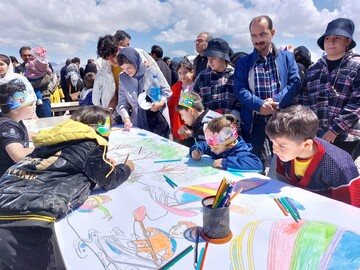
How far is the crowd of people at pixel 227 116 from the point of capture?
1.20 metres

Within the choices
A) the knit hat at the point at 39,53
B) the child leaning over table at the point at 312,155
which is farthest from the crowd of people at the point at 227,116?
the knit hat at the point at 39,53

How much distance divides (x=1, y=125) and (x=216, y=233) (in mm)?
1309

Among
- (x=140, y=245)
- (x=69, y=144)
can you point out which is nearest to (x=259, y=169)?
(x=140, y=245)

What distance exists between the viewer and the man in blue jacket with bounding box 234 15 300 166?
191 centimetres

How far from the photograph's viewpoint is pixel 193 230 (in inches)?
37.5

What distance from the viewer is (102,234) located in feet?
3.13

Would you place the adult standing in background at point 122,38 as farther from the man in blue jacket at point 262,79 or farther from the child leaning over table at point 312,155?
the child leaning over table at point 312,155

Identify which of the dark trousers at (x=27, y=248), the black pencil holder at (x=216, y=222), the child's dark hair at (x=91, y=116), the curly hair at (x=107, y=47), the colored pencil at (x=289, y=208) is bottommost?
the dark trousers at (x=27, y=248)

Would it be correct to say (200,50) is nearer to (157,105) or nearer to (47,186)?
(157,105)

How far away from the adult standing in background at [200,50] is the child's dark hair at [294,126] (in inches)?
75.0

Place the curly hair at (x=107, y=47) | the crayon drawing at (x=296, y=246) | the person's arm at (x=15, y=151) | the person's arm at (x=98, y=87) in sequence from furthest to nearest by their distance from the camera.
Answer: the person's arm at (x=98, y=87), the curly hair at (x=107, y=47), the person's arm at (x=15, y=151), the crayon drawing at (x=296, y=246)

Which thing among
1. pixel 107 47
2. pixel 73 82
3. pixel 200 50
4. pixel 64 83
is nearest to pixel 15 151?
pixel 107 47

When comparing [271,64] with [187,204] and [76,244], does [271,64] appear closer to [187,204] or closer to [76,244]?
[187,204]

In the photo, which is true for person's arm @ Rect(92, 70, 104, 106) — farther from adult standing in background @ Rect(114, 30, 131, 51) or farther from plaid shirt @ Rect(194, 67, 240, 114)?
plaid shirt @ Rect(194, 67, 240, 114)
